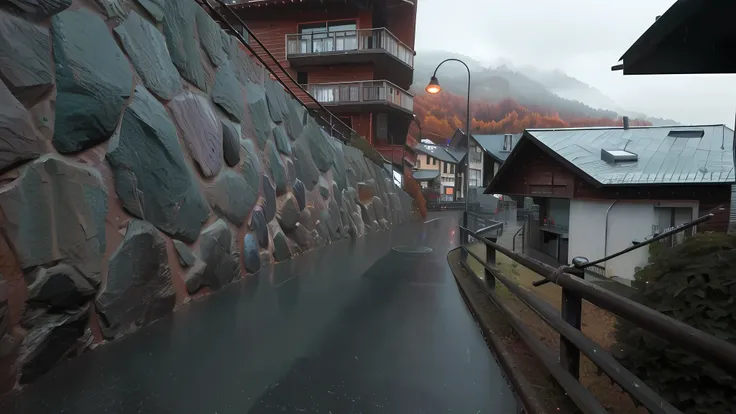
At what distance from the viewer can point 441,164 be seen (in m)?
62.9

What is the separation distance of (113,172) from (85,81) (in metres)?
0.90

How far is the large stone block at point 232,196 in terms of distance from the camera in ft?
19.9

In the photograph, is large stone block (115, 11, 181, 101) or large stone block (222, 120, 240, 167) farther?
large stone block (222, 120, 240, 167)

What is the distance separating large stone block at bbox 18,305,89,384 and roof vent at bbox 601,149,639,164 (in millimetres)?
16345

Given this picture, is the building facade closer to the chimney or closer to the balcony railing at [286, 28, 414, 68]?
the chimney

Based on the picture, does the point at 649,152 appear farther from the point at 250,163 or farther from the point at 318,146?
the point at 250,163

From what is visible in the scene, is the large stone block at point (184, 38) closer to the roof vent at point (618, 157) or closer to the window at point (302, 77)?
the roof vent at point (618, 157)

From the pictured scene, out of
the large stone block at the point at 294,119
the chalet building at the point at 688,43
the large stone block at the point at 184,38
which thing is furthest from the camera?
the large stone block at the point at 294,119

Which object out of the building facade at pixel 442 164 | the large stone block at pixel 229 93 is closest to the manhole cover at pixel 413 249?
the large stone block at pixel 229 93

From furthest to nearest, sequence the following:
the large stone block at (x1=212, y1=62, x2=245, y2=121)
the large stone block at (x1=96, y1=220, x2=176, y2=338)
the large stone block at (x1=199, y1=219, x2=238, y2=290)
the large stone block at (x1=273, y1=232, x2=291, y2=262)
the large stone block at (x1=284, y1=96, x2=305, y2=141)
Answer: the large stone block at (x1=284, y1=96, x2=305, y2=141) → the large stone block at (x1=273, y1=232, x2=291, y2=262) → the large stone block at (x1=212, y1=62, x2=245, y2=121) → the large stone block at (x1=199, y1=219, x2=238, y2=290) → the large stone block at (x1=96, y1=220, x2=176, y2=338)

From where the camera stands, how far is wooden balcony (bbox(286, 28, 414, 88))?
24.2m

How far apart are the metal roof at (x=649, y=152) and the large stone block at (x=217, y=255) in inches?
506

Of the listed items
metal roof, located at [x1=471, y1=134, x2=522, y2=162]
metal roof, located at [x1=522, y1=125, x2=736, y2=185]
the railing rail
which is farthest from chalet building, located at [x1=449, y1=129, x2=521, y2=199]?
the railing rail

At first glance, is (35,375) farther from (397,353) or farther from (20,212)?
(397,353)
